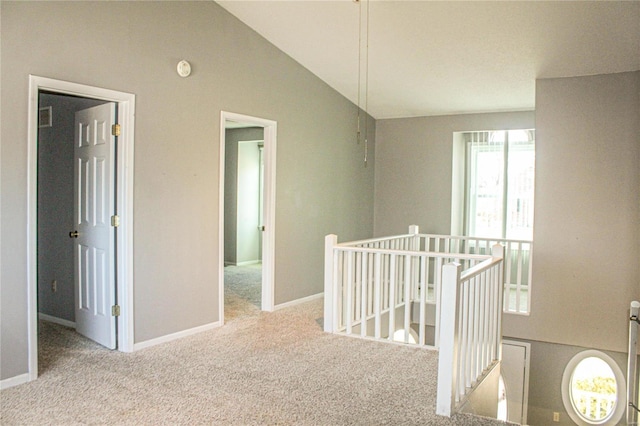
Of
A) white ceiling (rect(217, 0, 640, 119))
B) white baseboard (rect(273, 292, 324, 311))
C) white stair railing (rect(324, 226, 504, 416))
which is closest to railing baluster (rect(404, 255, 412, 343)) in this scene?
white stair railing (rect(324, 226, 504, 416))

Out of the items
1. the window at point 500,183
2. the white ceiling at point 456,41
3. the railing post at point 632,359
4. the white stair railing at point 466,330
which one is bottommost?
the railing post at point 632,359

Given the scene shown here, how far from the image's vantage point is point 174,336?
444cm

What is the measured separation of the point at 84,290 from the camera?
4383 millimetres

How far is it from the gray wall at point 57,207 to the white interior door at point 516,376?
4681mm

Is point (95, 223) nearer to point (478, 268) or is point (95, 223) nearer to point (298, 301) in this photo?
point (298, 301)

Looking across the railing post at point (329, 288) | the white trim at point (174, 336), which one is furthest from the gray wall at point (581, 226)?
the white trim at point (174, 336)

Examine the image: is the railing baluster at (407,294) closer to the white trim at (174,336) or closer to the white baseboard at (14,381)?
the white trim at (174,336)

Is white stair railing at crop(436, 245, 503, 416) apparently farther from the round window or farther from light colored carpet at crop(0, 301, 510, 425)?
the round window

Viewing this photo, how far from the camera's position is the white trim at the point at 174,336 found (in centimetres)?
416

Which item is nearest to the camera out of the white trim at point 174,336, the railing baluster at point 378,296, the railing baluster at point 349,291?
the white trim at point 174,336

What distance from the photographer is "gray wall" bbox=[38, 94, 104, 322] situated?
4.86m

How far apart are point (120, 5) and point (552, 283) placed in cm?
487

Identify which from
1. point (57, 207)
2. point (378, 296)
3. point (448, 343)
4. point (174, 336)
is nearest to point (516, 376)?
point (378, 296)

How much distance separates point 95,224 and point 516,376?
A: 190 inches
